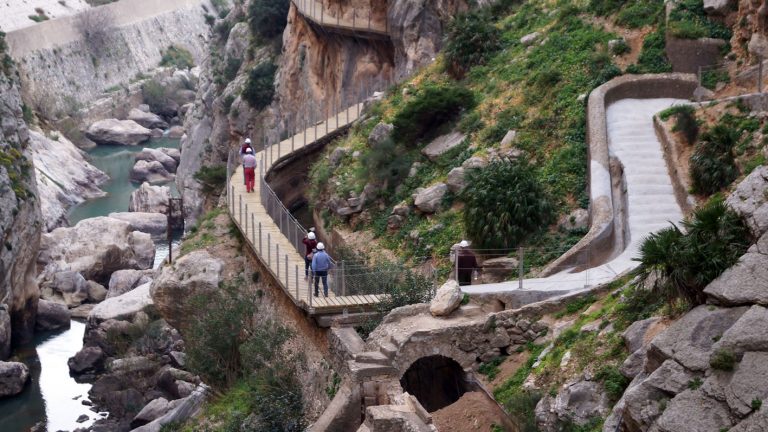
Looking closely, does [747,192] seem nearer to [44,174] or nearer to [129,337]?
[129,337]

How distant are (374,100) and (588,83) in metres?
10.8

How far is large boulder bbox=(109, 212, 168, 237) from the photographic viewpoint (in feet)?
217

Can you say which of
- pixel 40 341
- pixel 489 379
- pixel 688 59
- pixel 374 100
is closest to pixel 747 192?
pixel 489 379

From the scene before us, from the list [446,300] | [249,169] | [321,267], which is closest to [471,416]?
[446,300]

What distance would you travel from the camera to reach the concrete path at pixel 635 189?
24.4 m

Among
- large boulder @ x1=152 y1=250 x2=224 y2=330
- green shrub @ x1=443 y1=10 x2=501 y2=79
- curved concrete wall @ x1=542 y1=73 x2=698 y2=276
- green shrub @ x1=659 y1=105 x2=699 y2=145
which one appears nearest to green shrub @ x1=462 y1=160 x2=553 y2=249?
curved concrete wall @ x1=542 y1=73 x2=698 y2=276

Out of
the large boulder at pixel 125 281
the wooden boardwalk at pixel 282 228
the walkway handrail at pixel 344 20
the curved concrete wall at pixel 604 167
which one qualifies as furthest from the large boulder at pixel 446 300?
the large boulder at pixel 125 281

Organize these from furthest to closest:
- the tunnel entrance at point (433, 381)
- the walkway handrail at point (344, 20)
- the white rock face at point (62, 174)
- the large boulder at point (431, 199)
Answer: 1. the white rock face at point (62, 174)
2. the walkway handrail at point (344, 20)
3. the large boulder at point (431, 199)
4. the tunnel entrance at point (433, 381)

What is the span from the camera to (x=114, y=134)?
303 ft

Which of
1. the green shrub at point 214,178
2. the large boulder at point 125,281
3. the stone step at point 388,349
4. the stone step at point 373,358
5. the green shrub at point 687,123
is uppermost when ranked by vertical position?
the green shrub at point 214,178

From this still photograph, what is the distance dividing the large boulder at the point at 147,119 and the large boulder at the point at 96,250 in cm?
3563

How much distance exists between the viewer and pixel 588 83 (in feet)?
110

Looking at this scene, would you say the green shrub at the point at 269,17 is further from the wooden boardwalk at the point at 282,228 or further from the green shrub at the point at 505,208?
the green shrub at the point at 505,208

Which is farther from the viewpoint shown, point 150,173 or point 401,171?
point 150,173
